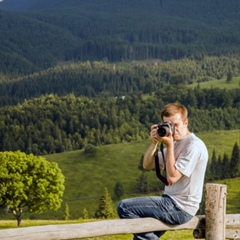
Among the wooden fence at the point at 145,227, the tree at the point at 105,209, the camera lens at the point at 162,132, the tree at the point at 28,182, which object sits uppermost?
the camera lens at the point at 162,132

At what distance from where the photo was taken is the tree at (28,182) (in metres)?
57.6

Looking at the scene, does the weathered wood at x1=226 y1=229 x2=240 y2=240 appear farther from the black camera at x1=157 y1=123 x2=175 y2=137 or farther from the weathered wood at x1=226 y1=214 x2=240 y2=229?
the black camera at x1=157 y1=123 x2=175 y2=137

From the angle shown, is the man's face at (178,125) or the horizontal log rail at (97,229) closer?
the horizontal log rail at (97,229)

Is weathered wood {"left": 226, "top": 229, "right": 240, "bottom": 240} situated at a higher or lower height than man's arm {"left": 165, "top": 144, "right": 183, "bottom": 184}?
lower

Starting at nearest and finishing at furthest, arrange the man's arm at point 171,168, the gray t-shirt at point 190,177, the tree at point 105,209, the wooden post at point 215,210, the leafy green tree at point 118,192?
1. the man's arm at point 171,168
2. the gray t-shirt at point 190,177
3. the wooden post at point 215,210
4. the tree at point 105,209
5. the leafy green tree at point 118,192

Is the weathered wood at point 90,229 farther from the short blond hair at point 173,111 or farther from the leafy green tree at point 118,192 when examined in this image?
the leafy green tree at point 118,192

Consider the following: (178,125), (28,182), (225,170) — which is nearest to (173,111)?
(178,125)

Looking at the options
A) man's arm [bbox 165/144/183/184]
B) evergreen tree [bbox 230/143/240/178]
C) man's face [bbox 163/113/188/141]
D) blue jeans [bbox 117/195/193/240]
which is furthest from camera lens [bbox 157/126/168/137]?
evergreen tree [bbox 230/143/240/178]

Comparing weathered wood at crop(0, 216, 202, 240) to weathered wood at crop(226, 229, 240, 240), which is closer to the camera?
weathered wood at crop(0, 216, 202, 240)

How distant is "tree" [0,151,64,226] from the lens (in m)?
57.6

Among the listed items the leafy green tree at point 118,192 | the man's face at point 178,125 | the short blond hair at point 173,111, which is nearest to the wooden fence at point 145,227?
the man's face at point 178,125

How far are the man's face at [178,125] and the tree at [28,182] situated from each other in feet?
150

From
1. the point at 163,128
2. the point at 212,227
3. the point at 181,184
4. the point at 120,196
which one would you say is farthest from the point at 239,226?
the point at 120,196

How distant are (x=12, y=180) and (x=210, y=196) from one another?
4617cm
